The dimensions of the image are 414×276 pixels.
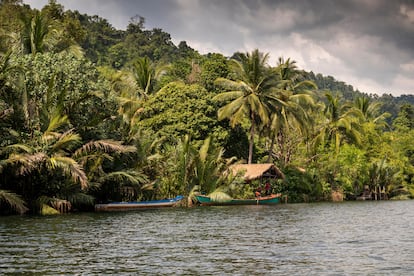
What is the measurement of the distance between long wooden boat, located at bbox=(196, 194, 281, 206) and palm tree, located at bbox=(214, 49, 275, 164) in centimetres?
404

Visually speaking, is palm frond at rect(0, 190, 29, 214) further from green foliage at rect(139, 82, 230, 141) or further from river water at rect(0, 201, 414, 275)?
green foliage at rect(139, 82, 230, 141)

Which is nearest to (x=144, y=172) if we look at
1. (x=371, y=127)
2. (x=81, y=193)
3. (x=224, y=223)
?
(x=81, y=193)

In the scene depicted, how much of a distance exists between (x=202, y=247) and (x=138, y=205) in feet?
55.2

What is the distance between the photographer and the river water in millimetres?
11875

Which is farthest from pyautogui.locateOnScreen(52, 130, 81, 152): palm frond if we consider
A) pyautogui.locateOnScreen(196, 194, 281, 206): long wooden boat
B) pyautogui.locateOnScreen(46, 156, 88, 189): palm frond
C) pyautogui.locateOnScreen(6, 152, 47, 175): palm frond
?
pyautogui.locateOnScreen(196, 194, 281, 206): long wooden boat

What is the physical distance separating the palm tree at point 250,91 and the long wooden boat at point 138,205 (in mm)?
10745

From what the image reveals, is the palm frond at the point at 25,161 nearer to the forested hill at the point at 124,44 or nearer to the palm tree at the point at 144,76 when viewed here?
the palm tree at the point at 144,76

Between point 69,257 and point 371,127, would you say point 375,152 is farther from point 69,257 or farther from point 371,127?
point 69,257

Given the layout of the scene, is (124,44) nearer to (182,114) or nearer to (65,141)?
(182,114)

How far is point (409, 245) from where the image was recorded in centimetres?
1580

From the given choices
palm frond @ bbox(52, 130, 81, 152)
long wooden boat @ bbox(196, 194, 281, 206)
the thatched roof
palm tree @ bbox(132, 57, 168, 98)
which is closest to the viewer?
palm frond @ bbox(52, 130, 81, 152)

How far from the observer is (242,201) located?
38.7 meters

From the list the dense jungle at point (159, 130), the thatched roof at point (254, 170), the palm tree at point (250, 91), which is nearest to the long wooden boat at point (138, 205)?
the dense jungle at point (159, 130)

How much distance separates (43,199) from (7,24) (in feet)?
70.3
